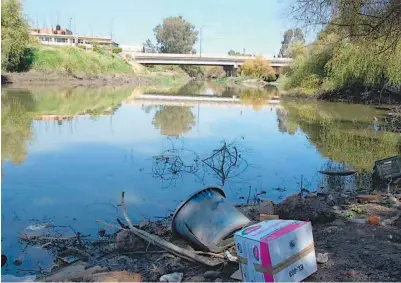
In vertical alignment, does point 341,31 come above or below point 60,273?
above

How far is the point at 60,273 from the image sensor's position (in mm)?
4293

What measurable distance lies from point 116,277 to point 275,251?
4.71ft

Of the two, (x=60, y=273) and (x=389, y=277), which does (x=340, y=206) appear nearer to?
(x=389, y=277)

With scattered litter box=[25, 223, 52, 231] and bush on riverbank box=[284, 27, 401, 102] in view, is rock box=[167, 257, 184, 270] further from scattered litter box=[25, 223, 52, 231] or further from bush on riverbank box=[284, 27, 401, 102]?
bush on riverbank box=[284, 27, 401, 102]

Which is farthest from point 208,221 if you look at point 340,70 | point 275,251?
point 340,70

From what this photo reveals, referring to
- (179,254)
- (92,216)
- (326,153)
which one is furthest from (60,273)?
(326,153)

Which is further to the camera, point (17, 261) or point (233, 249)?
point (17, 261)

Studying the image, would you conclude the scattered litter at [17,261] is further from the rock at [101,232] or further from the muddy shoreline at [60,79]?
the muddy shoreline at [60,79]

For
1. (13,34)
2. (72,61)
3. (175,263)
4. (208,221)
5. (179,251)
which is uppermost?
(13,34)

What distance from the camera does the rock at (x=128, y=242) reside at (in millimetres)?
4957

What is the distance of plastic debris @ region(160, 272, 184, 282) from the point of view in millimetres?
4016

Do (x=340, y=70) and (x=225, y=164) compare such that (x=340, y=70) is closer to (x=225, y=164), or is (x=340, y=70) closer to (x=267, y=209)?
(x=225, y=164)

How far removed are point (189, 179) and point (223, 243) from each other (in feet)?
14.0

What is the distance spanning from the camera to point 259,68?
69.6 meters
